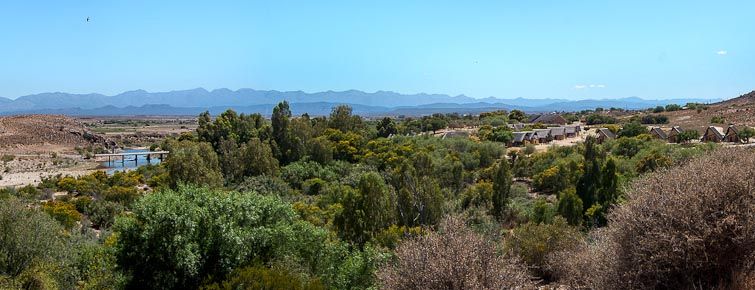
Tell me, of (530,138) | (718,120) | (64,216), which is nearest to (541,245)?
(64,216)

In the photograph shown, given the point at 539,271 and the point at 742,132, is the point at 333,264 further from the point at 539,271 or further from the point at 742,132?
the point at 742,132

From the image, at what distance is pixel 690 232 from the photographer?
8.09 m

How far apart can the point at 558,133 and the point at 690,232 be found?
50720 mm

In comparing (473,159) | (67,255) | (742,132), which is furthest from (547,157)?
(67,255)

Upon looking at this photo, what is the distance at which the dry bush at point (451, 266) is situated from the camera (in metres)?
8.30

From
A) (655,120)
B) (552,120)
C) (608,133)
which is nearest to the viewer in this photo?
(608,133)

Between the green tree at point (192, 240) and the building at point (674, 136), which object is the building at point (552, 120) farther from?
the green tree at point (192, 240)

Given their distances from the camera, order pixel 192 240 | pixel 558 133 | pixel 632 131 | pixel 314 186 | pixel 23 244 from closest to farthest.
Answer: pixel 192 240 → pixel 23 244 → pixel 314 186 → pixel 632 131 → pixel 558 133

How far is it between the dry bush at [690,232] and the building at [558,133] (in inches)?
1908

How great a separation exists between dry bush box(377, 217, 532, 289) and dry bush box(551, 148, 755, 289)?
1691 millimetres

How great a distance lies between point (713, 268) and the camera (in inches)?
324

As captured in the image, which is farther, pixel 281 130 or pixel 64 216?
pixel 281 130

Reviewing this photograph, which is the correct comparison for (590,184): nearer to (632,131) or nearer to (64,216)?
(64,216)

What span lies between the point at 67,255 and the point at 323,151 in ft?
93.4
